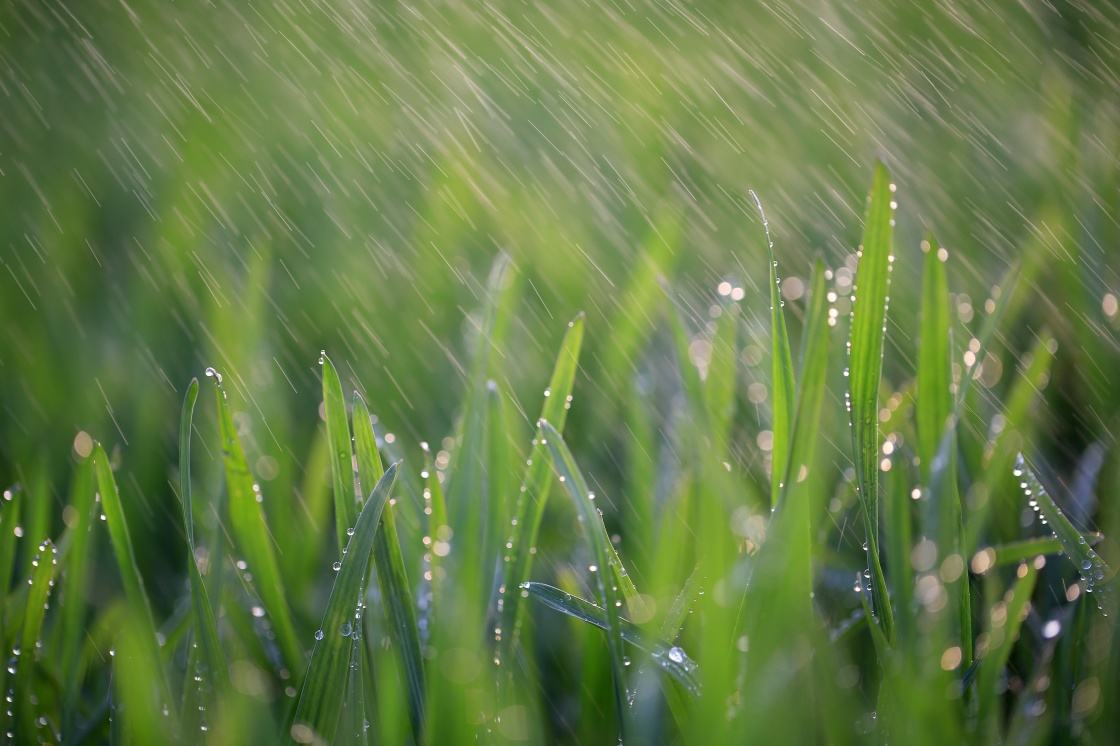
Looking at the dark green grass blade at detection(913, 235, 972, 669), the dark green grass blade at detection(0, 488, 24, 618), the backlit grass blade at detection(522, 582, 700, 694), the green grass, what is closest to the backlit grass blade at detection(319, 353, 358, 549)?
the green grass

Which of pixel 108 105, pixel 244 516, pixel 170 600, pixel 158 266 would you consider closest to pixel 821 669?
pixel 244 516

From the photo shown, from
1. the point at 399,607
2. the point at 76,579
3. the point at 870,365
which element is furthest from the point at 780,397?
the point at 76,579

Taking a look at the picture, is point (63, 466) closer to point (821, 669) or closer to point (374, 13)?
point (821, 669)

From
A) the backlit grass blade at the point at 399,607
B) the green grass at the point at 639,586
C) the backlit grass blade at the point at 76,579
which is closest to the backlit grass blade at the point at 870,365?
the green grass at the point at 639,586

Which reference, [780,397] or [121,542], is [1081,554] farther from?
[121,542]

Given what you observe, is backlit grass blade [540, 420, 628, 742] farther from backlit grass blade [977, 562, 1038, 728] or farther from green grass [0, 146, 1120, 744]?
backlit grass blade [977, 562, 1038, 728]

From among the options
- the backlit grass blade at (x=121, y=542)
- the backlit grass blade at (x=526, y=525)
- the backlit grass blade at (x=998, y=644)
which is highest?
the backlit grass blade at (x=998, y=644)

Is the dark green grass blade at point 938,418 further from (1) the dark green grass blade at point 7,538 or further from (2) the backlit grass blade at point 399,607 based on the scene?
(1) the dark green grass blade at point 7,538

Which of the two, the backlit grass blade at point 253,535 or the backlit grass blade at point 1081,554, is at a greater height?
the backlit grass blade at point 1081,554
